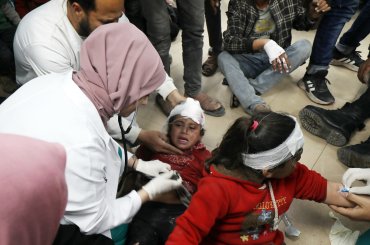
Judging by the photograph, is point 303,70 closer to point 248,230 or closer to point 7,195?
point 248,230

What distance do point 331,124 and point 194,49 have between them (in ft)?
3.06

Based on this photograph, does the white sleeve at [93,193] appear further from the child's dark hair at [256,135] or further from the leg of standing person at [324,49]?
the leg of standing person at [324,49]

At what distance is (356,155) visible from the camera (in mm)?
1889

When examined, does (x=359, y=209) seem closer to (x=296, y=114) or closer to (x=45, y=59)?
(x=296, y=114)

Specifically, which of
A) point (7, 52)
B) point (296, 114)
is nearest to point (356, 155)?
point (296, 114)

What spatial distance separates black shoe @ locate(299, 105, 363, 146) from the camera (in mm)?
2060

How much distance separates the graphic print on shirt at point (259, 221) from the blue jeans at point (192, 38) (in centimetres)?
117

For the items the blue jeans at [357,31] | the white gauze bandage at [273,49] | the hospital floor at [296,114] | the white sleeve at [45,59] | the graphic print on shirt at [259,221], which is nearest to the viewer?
the graphic print on shirt at [259,221]

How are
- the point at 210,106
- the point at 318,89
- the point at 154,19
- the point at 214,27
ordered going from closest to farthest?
the point at 154,19
the point at 210,106
the point at 318,89
the point at 214,27

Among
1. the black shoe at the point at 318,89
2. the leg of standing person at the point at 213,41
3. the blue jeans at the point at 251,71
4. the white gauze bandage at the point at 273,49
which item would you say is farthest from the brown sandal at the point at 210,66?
the black shoe at the point at 318,89

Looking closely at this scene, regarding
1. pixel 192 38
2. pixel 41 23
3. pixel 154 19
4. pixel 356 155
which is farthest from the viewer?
pixel 192 38

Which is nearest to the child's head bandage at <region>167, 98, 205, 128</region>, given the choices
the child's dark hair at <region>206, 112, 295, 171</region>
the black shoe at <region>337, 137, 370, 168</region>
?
the child's dark hair at <region>206, 112, 295, 171</region>

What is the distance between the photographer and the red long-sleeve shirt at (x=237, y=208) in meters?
1.10

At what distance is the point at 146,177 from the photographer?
1.57 m
